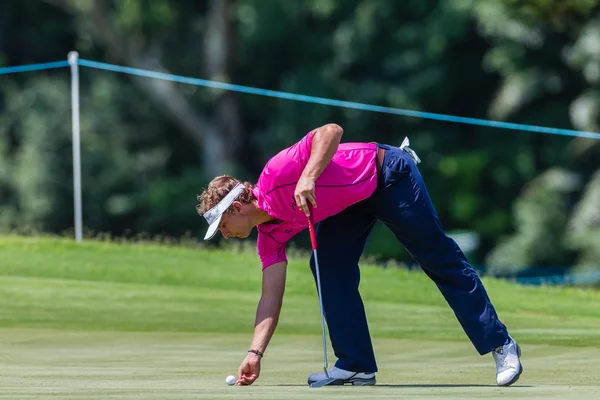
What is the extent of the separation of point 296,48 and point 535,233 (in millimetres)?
7996

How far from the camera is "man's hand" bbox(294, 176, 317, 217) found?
5.77m

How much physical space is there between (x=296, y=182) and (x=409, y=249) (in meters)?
0.65

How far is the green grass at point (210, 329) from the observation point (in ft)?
18.5

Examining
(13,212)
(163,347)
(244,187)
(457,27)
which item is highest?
(457,27)

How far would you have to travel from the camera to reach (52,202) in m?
32.3

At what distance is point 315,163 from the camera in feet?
19.1

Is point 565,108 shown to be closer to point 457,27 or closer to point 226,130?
point 457,27

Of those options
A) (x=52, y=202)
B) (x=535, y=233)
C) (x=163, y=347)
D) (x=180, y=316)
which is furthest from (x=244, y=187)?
(x=52, y=202)

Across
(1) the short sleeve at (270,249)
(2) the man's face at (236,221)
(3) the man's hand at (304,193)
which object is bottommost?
(1) the short sleeve at (270,249)

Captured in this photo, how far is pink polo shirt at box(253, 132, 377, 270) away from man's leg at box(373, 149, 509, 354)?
111 millimetres

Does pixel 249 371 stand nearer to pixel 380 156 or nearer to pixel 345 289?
pixel 345 289

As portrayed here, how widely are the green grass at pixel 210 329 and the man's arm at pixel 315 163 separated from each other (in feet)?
2.48

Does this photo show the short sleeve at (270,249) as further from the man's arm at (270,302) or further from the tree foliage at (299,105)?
the tree foliage at (299,105)

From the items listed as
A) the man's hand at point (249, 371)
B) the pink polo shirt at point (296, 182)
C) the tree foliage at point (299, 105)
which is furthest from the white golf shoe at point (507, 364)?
the tree foliage at point (299, 105)
